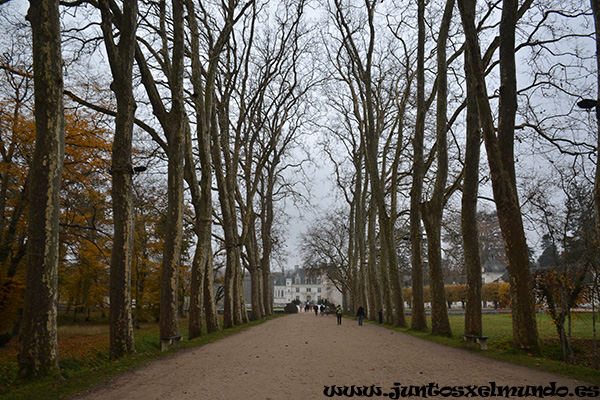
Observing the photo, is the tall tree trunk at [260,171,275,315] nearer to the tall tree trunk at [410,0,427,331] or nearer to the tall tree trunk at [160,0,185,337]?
the tall tree trunk at [410,0,427,331]

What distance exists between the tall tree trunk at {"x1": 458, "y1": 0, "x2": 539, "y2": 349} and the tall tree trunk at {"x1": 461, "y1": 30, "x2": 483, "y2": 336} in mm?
1676

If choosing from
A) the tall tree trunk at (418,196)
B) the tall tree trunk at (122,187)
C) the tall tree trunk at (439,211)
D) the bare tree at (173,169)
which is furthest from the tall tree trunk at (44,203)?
the tall tree trunk at (418,196)

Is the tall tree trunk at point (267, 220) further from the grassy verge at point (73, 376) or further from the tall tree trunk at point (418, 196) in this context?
the grassy verge at point (73, 376)

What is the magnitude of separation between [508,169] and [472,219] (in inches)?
110

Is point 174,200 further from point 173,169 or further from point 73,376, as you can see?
point 73,376

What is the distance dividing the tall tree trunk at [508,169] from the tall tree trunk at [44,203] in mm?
9443

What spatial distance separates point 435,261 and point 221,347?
808cm

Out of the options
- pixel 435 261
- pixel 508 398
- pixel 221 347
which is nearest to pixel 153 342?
pixel 221 347

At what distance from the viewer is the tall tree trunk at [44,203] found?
24.0 ft

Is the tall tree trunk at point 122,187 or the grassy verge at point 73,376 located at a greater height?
the tall tree trunk at point 122,187

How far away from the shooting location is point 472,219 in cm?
1302

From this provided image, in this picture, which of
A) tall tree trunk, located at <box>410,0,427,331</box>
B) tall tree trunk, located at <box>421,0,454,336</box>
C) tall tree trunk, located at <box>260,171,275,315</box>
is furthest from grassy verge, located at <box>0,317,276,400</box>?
tall tree trunk, located at <box>260,171,275,315</box>

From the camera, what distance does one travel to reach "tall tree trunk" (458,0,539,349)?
10.1 metres

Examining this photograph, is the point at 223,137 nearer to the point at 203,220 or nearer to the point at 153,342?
the point at 203,220
